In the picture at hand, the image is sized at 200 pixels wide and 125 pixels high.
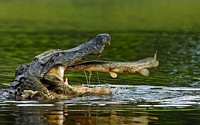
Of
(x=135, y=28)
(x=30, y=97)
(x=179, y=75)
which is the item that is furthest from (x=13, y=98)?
(x=135, y=28)

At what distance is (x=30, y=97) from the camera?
1670 centimetres

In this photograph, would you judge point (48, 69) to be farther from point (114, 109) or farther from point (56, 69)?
point (114, 109)

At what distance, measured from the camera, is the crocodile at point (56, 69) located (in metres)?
16.5

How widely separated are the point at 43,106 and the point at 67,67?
1.27 m

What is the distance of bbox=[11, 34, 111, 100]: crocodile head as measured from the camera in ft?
54.2

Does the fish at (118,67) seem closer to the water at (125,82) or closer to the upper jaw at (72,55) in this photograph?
the upper jaw at (72,55)

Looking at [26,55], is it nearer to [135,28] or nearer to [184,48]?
[184,48]

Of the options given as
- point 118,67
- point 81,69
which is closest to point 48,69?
point 81,69

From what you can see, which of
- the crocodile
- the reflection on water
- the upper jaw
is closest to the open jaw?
the crocodile

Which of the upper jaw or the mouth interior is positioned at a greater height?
the upper jaw

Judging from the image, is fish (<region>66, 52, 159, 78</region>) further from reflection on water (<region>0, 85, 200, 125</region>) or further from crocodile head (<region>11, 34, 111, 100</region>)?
reflection on water (<region>0, 85, 200, 125</region>)

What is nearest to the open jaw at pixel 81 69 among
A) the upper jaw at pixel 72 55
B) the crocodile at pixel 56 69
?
the crocodile at pixel 56 69

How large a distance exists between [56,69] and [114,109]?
1.85 meters

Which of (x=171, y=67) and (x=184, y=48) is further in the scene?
(x=184, y=48)
